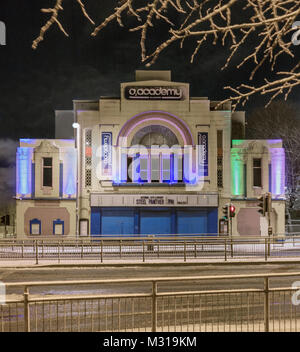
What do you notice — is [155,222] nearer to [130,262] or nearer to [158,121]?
[158,121]

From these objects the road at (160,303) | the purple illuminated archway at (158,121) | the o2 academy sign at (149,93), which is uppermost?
the o2 academy sign at (149,93)

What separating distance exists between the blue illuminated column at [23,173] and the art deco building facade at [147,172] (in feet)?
0.24

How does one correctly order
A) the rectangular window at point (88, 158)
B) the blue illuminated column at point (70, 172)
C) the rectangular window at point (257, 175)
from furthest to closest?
the rectangular window at point (257, 175) → the rectangular window at point (88, 158) → the blue illuminated column at point (70, 172)

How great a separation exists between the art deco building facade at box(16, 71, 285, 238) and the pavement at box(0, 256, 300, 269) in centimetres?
972

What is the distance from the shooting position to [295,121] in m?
42.9

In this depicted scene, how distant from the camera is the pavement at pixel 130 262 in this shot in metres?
20.2

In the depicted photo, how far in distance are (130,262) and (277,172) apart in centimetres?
1642

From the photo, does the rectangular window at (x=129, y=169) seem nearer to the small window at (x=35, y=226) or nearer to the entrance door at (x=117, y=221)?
the entrance door at (x=117, y=221)

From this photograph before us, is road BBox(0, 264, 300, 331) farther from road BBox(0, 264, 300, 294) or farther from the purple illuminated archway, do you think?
the purple illuminated archway

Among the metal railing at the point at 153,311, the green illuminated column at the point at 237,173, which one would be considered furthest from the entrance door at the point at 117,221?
the metal railing at the point at 153,311

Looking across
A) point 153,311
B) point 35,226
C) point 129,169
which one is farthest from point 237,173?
point 153,311

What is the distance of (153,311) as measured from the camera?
7551mm
